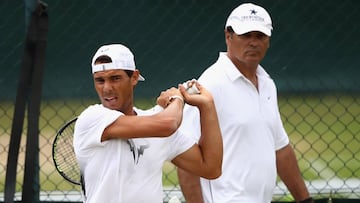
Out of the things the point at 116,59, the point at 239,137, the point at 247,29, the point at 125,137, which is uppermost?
the point at 247,29

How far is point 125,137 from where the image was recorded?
4.36 meters

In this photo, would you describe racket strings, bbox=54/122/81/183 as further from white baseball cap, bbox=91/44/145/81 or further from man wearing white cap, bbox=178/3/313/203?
man wearing white cap, bbox=178/3/313/203

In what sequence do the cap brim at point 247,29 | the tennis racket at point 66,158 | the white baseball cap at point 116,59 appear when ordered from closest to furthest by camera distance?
the white baseball cap at point 116,59 < the tennis racket at point 66,158 < the cap brim at point 247,29

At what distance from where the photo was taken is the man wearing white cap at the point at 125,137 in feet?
14.3

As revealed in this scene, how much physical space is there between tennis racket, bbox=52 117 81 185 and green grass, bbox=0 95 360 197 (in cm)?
198

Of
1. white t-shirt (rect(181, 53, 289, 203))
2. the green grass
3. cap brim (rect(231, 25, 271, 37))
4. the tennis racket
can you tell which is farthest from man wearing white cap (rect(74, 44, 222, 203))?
the green grass

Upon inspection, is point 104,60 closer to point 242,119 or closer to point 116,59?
point 116,59

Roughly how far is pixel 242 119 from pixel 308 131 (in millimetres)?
2079

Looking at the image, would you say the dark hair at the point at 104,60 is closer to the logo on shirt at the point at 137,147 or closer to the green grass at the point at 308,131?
the logo on shirt at the point at 137,147

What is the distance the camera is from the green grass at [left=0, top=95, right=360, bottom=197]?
6906mm

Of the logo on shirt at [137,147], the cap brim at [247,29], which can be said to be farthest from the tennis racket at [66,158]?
the cap brim at [247,29]

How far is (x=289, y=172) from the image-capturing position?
5.92m

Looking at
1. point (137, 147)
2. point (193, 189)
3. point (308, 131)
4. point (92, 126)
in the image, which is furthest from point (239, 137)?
point (308, 131)

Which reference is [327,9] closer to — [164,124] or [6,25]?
[6,25]
